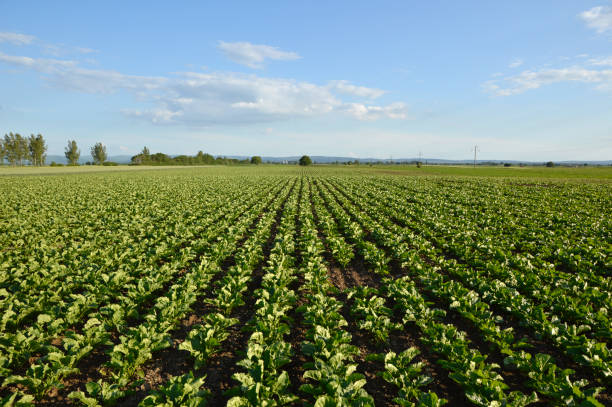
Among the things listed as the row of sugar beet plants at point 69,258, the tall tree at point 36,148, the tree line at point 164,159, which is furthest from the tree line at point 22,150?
the row of sugar beet plants at point 69,258

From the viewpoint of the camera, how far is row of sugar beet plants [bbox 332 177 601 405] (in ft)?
13.7

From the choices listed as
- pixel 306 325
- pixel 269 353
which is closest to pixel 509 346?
pixel 306 325

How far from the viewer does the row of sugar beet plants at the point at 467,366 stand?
405 cm

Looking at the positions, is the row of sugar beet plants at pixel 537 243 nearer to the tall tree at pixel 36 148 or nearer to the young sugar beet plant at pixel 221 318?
the young sugar beet plant at pixel 221 318

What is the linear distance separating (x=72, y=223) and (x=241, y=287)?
14.9m

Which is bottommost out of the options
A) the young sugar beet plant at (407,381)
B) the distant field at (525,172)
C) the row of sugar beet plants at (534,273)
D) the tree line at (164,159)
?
the young sugar beet plant at (407,381)

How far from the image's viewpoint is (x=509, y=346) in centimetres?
577

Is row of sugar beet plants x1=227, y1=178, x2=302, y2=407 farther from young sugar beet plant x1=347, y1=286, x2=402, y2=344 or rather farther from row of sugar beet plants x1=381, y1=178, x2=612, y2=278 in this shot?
row of sugar beet plants x1=381, y1=178, x2=612, y2=278

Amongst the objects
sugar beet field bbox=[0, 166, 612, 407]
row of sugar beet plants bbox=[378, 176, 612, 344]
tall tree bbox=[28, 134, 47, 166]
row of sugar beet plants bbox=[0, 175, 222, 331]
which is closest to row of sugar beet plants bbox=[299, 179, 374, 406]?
sugar beet field bbox=[0, 166, 612, 407]

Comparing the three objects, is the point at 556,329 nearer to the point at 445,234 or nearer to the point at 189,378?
the point at 189,378

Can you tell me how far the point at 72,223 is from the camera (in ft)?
53.4

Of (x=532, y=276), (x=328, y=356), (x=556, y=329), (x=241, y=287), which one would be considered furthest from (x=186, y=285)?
(x=532, y=276)

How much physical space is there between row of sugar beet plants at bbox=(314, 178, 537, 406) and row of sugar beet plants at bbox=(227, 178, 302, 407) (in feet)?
9.19

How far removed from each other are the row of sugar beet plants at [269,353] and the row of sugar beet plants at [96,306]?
9.95 feet
